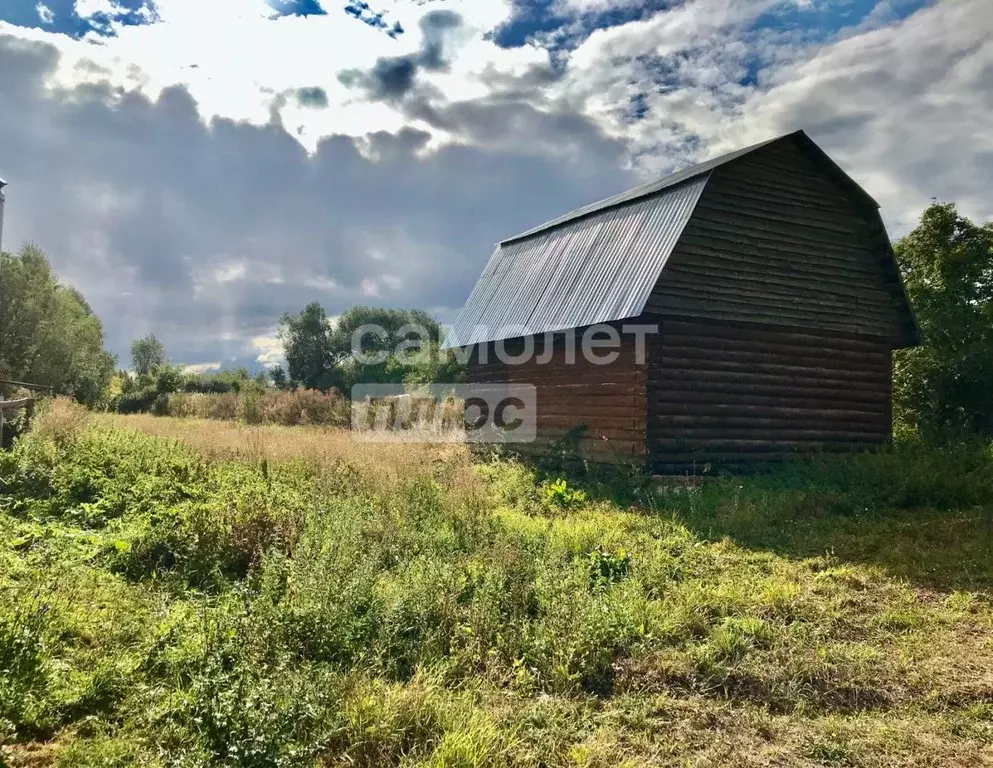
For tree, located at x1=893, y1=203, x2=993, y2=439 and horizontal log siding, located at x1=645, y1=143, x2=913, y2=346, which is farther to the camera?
tree, located at x1=893, y1=203, x2=993, y2=439

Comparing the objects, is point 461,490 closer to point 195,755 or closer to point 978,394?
point 195,755

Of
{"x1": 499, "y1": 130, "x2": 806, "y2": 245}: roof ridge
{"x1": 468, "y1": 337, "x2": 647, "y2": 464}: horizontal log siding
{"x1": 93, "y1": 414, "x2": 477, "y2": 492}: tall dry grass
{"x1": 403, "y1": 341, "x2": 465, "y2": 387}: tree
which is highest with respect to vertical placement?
{"x1": 499, "y1": 130, "x2": 806, "y2": 245}: roof ridge

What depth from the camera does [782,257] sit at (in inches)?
562

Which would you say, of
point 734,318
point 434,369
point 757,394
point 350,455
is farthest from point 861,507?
point 434,369

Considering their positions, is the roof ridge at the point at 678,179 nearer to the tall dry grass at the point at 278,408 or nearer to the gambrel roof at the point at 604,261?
the gambrel roof at the point at 604,261

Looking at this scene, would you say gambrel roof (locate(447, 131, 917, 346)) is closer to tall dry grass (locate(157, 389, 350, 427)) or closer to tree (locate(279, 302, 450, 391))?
tall dry grass (locate(157, 389, 350, 427))

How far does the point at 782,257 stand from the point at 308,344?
46.2 metres

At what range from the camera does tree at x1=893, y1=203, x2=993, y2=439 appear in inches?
729

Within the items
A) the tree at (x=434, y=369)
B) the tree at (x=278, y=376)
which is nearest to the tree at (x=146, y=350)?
the tree at (x=278, y=376)

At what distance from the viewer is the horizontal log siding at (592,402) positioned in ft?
43.1

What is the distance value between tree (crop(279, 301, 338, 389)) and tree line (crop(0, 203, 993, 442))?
8 cm

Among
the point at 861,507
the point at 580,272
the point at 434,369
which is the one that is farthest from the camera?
the point at 434,369

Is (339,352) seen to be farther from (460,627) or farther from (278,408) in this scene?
(460,627)

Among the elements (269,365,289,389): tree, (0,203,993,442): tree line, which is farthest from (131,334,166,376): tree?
(269,365,289,389): tree
